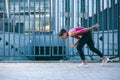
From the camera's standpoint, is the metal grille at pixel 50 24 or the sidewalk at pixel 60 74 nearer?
the sidewalk at pixel 60 74

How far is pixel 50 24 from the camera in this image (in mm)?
14297

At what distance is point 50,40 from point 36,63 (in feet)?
3.54

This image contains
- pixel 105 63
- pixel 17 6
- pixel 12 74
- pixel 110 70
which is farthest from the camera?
pixel 17 6

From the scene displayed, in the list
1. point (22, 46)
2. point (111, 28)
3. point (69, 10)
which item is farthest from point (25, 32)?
point (111, 28)

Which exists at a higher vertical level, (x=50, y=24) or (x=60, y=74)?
(x=50, y=24)

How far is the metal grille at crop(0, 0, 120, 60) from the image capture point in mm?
14227

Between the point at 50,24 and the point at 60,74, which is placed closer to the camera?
the point at 60,74

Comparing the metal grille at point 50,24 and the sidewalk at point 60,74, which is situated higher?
the metal grille at point 50,24

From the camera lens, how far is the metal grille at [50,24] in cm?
1423

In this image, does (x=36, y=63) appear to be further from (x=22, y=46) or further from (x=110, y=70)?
(x=110, y=70)

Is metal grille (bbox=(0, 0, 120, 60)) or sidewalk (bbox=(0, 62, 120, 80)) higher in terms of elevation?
metal grille (bbox=(0, 0, 120, 60))

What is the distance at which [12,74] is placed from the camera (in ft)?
33.9

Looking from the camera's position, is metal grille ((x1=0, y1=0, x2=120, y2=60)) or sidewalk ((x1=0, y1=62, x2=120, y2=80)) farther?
metal grille ((x1=0, y1=0, x2=120, y2=60))

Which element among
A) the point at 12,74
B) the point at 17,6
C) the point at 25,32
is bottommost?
the point at 12,74
